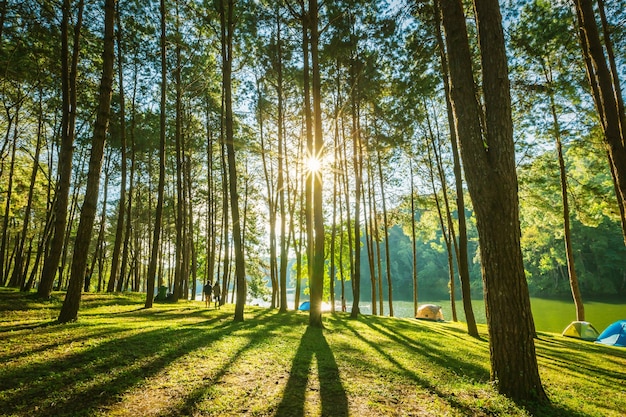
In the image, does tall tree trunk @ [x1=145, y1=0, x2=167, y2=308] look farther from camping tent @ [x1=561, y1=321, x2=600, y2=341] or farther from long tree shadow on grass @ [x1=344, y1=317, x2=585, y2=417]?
camping tent @ [x1=561, y1=321, x2=600, y2=341]

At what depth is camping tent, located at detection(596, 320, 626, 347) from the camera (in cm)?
1232

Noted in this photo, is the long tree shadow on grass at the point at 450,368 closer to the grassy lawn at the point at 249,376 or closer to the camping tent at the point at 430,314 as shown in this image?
the grassy lawn at the point at 249,376

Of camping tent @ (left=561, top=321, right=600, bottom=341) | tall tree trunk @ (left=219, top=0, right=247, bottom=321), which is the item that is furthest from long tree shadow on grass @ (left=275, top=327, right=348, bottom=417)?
camping tent @ (left=561, top=321, right=600, bottom=341)

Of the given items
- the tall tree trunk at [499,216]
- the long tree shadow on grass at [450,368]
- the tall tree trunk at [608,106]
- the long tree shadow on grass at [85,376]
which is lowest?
the long tree shadow on grass at [450,368]

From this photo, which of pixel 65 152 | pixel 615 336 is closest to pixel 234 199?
pixel 65 152

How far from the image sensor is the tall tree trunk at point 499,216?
419cm

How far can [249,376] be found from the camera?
4.79 metres

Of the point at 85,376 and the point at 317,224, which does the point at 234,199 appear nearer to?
the point at 317,224

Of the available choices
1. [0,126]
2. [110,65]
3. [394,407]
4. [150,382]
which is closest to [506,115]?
[394,407]

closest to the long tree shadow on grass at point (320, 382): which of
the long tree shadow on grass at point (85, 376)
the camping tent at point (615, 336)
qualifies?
the long tree shadow on grass at point (85, 376)

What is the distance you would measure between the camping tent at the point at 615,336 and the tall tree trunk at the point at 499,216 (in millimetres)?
12898

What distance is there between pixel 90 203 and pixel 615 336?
2006 centimetres

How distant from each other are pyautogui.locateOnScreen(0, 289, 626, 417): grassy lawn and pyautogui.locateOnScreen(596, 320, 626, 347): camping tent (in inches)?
252

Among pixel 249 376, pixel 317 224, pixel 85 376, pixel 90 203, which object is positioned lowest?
pixel 249 376
